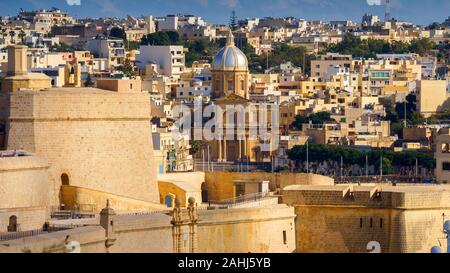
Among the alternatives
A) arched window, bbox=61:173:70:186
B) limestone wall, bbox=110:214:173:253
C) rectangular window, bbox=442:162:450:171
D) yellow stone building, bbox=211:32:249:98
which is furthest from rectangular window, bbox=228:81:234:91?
limestone wall, bbox=110:214:173:253

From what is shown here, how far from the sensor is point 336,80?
123m

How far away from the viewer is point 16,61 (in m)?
39.8

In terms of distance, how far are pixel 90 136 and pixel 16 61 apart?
11.3ft

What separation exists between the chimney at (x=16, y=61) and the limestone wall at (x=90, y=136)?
83.9 inches

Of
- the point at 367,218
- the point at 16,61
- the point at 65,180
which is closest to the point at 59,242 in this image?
the point at 65,180

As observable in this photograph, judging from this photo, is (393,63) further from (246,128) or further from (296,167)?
(296,167)

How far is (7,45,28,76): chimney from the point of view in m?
39.3

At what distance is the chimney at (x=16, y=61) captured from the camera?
1548 inches

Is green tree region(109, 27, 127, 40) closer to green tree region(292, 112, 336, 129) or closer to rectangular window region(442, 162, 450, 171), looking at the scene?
green tree region(292, 112, 336, 129)

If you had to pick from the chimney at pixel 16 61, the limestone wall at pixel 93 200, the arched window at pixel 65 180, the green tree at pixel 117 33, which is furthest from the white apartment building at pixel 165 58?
the limestone wall at pixel 93 200

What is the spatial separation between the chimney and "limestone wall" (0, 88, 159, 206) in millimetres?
2132

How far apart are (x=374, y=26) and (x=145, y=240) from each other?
473 feet

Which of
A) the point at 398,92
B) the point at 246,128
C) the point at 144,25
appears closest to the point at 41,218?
the point at 246,128

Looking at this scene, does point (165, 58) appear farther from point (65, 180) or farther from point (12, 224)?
point (12, 224)
